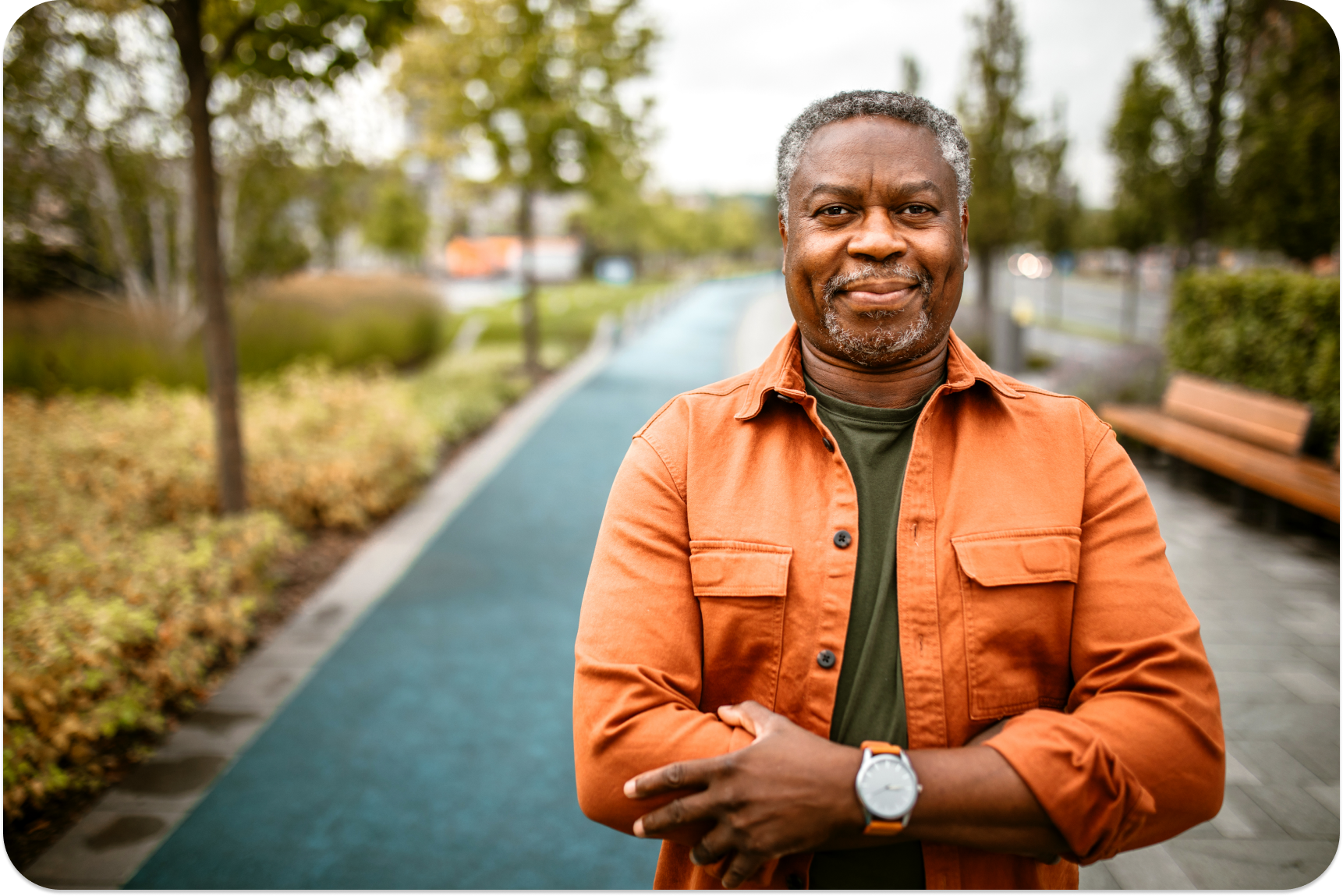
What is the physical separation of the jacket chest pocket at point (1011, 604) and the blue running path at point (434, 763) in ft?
6.67

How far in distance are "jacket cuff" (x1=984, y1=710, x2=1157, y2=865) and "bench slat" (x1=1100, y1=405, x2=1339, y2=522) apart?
17.0 feet

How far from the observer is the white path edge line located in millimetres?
2979

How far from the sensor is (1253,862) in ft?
9.55

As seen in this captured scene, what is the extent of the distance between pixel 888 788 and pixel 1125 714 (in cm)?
41

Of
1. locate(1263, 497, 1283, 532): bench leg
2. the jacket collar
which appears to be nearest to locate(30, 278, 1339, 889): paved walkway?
locate(1263, 497, 1283, 532): bench leg

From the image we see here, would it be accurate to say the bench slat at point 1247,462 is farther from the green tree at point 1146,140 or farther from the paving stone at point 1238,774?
the green tree at point 1146,140

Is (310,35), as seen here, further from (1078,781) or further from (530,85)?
(530,85)

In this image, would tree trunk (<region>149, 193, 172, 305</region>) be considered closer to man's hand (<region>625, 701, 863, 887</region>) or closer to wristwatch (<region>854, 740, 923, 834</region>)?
man's hand (<region>625, 701, 863, 887</region>)

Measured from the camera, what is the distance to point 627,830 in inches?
55.1

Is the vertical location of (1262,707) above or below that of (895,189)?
below

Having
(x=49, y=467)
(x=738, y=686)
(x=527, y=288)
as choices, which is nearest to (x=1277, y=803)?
(x=738, y=686)

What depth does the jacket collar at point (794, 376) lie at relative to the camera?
4.97 feet

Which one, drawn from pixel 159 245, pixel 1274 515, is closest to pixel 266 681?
pixel 159 245

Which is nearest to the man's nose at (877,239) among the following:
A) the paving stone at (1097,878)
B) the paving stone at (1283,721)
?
the paving stone at (1097,878)
